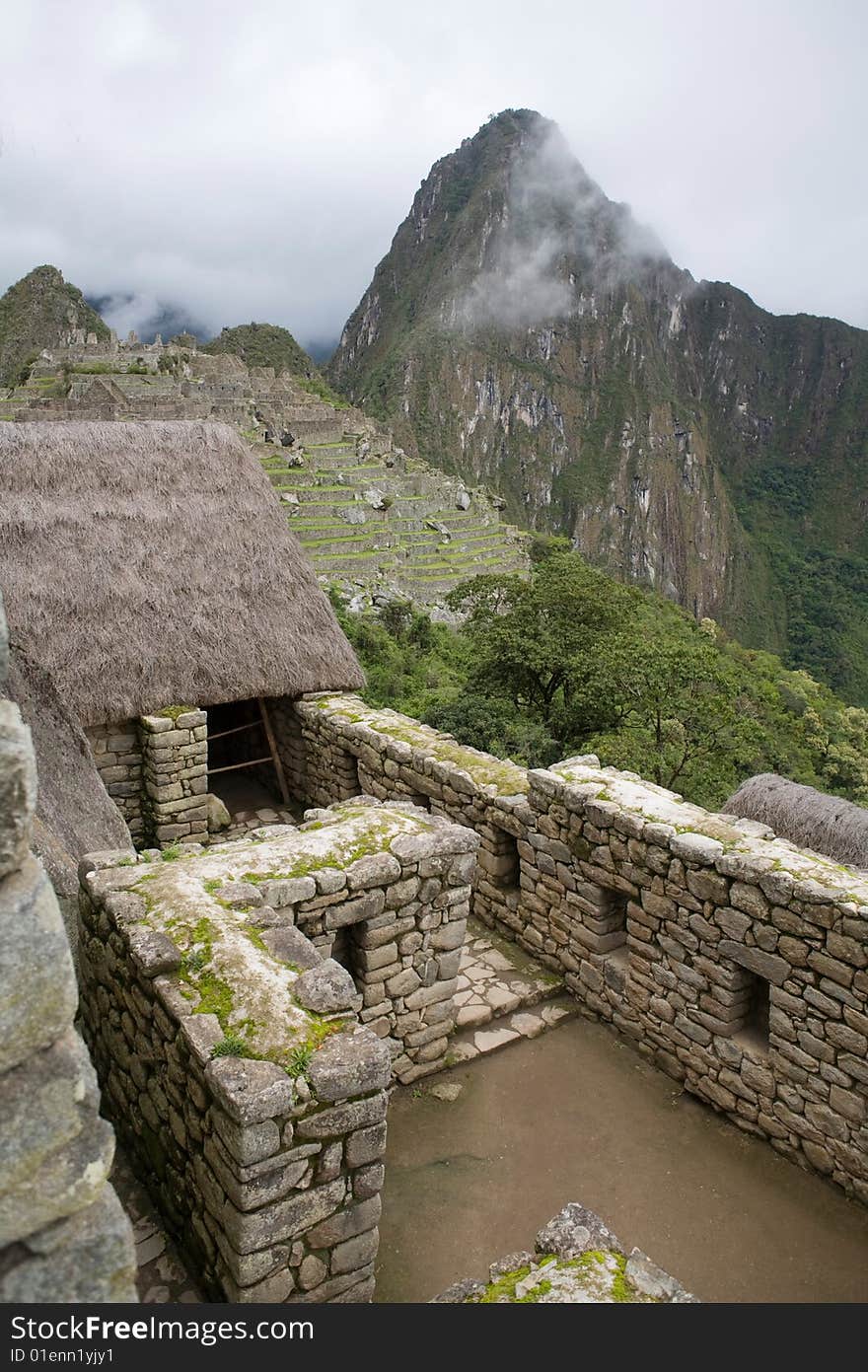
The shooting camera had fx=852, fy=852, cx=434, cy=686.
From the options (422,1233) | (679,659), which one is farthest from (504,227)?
(422,1233)

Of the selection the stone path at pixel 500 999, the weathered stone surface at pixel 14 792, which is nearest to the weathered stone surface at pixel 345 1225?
the stone path at pixel 500 999

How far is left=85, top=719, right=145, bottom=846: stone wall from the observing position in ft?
24.6

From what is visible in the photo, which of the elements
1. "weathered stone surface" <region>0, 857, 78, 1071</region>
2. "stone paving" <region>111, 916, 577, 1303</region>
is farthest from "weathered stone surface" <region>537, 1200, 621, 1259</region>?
"weathered stone surface" <region>0, 857, 78, 1071</region>

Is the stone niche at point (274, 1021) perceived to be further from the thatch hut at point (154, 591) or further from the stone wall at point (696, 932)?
the thatch hut at point (154, 591)

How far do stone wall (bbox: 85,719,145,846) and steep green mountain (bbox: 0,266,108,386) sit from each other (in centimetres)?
7139

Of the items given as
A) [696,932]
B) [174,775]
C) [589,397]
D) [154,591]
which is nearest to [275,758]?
[174,775]

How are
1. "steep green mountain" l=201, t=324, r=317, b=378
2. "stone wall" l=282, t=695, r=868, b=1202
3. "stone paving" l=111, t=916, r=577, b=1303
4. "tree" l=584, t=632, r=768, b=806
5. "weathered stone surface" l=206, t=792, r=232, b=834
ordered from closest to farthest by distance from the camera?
"stone paving" l=111, t=916, r=577, b=1303 → "stone wall" l=282, t=695, r=868, b=1202 → "weathered stone surface" l=206, t=792, r=232, b=834 → "tree" l=584, t=632, r=768, b=806 → "steep green mountain" l=201, t=324, r=317, b=378

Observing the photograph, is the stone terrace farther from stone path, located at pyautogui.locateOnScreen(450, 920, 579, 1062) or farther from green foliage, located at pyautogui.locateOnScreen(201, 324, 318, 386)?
green foliage, located at pyautogui.locateOnScreen(201, 324, 318, 386)

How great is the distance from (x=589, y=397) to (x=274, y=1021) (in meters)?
169

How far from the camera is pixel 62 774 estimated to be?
614cm

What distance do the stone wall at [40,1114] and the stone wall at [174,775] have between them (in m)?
6.05

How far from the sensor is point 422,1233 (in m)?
3.86

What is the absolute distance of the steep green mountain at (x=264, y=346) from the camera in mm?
81250
